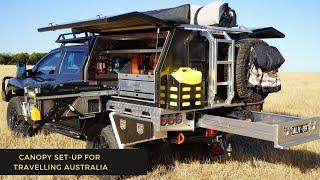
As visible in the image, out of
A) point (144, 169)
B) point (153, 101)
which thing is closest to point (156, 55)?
point (153, 101)

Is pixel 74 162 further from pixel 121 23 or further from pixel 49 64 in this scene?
pixel 49 64

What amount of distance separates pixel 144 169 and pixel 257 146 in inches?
111

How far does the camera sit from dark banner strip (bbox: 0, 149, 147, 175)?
547cm

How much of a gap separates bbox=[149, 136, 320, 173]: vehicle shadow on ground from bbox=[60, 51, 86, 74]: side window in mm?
1921

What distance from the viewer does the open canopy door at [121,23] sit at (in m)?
5.00

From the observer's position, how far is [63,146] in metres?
7.14

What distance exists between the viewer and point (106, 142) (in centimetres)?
575

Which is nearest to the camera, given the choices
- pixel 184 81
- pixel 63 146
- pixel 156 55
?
pixel 184 81

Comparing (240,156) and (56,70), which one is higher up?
(56,70)

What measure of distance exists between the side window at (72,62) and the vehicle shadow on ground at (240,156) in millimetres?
1921

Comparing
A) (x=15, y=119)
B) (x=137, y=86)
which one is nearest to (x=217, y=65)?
(x=137, y=86)

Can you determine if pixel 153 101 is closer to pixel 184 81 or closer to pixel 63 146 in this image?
pixel 184 81

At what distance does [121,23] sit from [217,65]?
4.51 feet

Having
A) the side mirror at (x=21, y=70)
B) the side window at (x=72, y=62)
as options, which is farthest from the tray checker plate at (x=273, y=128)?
the side mirror at (x=21, y=70)
